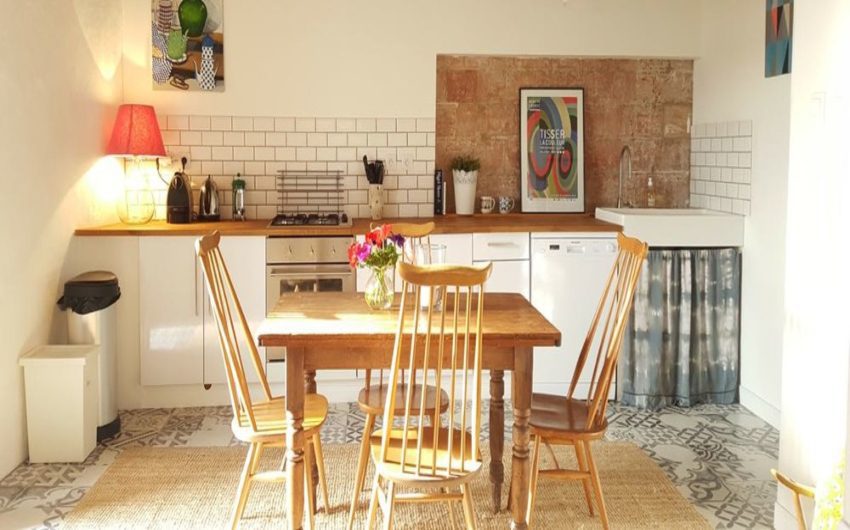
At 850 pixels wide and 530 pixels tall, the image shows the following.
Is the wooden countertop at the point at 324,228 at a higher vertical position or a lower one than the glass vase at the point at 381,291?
higher

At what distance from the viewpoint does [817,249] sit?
3178 mm

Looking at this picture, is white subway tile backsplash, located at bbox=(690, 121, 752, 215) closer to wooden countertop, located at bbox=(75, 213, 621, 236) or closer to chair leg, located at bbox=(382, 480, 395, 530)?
wooden countertop, located at bbox=(75, 213, 621, 236)

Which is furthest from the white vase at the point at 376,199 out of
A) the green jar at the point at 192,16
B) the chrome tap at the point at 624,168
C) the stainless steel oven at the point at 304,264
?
the chrome tap at the point at 624,168

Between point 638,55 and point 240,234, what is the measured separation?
268cm

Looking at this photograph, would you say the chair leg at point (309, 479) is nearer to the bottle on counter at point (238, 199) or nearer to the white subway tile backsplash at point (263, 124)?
the bottle on counter at point (238, 199)

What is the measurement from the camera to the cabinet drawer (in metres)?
5.18

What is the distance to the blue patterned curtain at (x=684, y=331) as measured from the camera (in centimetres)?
512

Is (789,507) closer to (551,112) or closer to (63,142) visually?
(551,112)

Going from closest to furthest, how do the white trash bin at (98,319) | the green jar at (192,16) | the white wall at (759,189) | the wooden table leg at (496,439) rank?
1. the wooden table leg at (496,439)
2. the white trash bin at (98,319)
3. the white wall at (759,189)
4. the green jar at (192,16)

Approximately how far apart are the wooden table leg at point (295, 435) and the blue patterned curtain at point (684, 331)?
103 inches

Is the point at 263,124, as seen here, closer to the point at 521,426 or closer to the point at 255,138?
the point at 255,138

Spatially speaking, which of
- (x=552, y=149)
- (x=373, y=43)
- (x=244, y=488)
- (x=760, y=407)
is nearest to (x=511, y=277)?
(x=552, y=149)

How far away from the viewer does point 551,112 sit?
5863 millimetres

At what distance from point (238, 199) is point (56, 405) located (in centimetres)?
177
